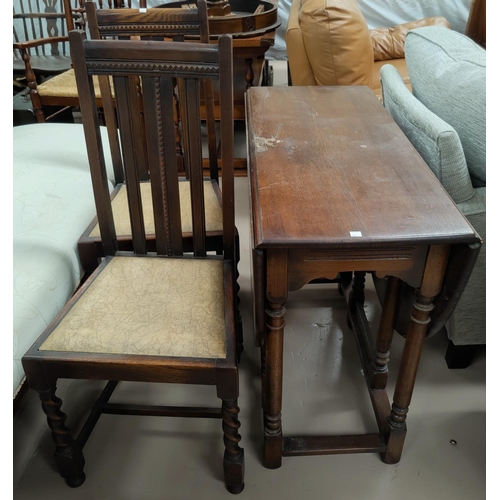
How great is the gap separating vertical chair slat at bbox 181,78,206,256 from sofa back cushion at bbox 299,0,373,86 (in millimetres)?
1164

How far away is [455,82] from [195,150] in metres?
0.83

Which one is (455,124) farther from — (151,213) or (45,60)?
(45,60)

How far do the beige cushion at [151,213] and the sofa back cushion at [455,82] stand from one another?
78 centimetres

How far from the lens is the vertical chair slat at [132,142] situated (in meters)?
1.18

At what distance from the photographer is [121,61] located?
3.66 feet

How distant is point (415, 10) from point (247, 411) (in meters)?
4.50

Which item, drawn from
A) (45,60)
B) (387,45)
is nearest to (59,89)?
(45,60)

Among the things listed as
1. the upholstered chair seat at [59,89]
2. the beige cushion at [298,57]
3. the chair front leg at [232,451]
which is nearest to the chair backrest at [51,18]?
the upholstered chair seat at [59,89]

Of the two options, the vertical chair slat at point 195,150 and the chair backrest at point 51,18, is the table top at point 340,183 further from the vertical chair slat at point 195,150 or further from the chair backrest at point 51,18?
the chair backrest at point 51,18

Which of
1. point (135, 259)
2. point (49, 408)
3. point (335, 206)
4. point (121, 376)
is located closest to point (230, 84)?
point (335, 206)

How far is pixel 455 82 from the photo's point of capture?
141 centimetres

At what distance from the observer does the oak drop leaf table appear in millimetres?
960

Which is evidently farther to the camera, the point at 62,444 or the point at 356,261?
the point at 62,444

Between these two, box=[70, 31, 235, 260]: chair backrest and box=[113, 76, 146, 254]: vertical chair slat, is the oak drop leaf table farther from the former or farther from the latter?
box=[113, 76, 146, 254]: vertical chair slat
